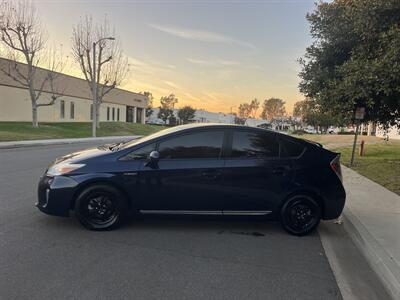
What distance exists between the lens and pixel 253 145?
5891 mm

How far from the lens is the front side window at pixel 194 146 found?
5.75 meters

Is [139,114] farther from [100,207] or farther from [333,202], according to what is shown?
[333,202]

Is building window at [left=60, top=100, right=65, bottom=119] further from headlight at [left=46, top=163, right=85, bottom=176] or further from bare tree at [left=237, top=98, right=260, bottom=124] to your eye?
bare tree at [left=237, top=98, right=260, bottom=124]

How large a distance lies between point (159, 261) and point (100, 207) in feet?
4.85

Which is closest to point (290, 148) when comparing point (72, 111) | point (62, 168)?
point (62, 168)

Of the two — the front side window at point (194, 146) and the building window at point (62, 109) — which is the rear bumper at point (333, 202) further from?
the building window at point (62, 109)

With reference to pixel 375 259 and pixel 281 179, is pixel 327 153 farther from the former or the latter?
pixel 375 259

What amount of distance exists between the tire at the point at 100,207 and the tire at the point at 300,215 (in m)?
2.37

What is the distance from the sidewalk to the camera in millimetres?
4539

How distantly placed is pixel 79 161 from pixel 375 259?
13.6 ft

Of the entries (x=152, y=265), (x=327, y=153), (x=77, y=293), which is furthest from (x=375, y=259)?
(x=77, y=293)

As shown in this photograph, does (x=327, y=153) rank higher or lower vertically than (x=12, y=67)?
lower

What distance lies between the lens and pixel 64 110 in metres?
50.4

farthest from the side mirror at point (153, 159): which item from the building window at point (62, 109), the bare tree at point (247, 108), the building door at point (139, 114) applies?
the bare tree at point (247, 108)
